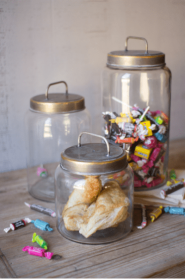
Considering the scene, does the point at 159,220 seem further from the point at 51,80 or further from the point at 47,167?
the point at 51,80

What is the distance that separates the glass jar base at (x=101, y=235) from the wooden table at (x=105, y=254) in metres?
0.01

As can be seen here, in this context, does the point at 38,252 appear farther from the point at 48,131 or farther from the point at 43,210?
the point at 48,131

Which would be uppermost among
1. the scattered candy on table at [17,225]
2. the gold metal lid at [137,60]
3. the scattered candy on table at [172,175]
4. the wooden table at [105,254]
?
the gold metal lid at [137,60]

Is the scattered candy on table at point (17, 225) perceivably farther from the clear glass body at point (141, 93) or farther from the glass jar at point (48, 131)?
the clear glass body at point (141, 93)

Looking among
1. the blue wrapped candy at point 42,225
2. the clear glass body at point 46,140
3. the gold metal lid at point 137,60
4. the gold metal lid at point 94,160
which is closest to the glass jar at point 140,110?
the gold metal lid at point 137,60

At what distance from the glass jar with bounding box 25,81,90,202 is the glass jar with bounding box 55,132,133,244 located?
219 millimetres

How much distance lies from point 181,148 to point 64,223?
87cm

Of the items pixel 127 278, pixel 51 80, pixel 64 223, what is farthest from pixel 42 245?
pixel 51 80

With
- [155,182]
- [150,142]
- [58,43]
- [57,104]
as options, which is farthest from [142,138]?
[58,43]

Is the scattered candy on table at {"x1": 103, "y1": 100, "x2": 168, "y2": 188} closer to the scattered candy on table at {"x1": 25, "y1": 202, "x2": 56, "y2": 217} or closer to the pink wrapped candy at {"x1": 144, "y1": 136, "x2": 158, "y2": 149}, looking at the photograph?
the pink wrapped candy at {"x1": 144, "y1": 136, "x2": 158, "y2": 149}

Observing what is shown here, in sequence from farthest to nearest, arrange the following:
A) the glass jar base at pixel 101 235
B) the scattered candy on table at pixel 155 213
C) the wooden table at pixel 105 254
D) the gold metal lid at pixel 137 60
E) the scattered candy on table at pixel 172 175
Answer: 1. the scattered candy on table at pixel 172 175
2. the gold metal lid at pixel 137 60
3. the scattered candy on table at pixel 155 213
4. the glass jar base at pixel 101 235
5. the wooden table at pixel 105 254

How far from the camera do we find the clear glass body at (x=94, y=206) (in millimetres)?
766

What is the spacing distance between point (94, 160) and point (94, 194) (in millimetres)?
90

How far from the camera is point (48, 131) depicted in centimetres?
110
